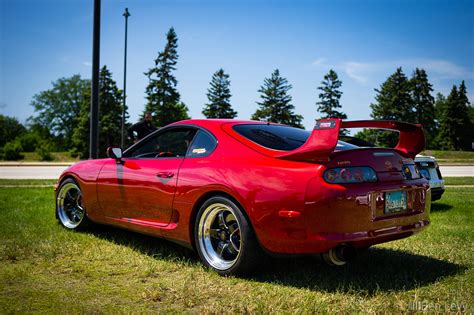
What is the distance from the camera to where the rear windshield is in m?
3.91

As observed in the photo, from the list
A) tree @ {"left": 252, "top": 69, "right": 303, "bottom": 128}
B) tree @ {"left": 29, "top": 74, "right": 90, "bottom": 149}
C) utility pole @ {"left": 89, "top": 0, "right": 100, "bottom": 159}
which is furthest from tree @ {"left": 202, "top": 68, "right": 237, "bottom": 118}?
utility pole @ {"left": 89, "top": 0, "right": 100, "bottom": 159}

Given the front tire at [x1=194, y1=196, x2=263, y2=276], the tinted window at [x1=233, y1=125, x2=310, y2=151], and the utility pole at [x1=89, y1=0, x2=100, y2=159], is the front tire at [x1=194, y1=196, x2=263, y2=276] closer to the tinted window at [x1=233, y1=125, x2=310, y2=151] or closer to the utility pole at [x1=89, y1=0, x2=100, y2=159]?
the tinted window at [x1=233, y1=125, x2=310, y2=151]

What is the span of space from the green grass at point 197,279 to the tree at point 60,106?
74.6 m

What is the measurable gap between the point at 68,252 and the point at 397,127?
11.6 feet

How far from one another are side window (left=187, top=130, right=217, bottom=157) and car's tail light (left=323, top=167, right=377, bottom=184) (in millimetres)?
A: 1209

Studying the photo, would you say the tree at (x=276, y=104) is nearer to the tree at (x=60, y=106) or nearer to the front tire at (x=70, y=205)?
the tree at (x=60, y=106)

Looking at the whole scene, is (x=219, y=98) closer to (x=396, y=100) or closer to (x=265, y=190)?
(x=396, y=100)

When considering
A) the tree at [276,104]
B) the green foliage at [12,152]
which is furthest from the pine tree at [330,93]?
the green foliage at [12,152]

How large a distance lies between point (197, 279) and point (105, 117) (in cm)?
4827

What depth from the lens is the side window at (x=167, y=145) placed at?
15.0ft

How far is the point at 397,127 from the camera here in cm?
425

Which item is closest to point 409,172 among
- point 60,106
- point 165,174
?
point 165,174

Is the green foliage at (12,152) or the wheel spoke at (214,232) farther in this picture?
the green foliage at (12,152)

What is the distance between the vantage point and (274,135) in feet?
13.7
